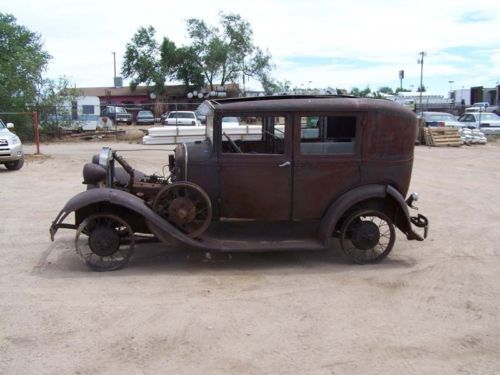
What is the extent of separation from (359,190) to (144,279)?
8.50ft

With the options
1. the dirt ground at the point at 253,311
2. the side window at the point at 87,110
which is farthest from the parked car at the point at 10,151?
the side window at the point at 87,110

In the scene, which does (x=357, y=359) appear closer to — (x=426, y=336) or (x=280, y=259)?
(x=426, y=336)

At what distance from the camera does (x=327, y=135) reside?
6.30 metres

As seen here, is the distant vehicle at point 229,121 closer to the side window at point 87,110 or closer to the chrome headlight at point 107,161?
the chrome headlight at point 107,161

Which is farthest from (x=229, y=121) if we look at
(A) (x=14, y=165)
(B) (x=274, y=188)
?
(A) (x=14, y=165)

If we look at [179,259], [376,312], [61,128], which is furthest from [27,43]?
[376,312]

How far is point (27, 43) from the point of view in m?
37.0

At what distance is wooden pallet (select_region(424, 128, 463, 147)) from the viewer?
24172 millimetres

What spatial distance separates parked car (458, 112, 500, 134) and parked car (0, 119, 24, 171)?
77.0 feet

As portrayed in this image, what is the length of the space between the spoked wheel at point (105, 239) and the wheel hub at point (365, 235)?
2.59 meters

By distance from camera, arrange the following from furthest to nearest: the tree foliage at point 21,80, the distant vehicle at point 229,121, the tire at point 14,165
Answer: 1. the tree foliage at point 21,80
2. the tire at point 14,165
3. the distant vehicle at point 229,121

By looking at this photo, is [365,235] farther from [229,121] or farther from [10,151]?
[10,151]

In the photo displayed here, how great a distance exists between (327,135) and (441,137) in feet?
64.5

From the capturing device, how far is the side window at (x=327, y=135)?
20.1 ft
